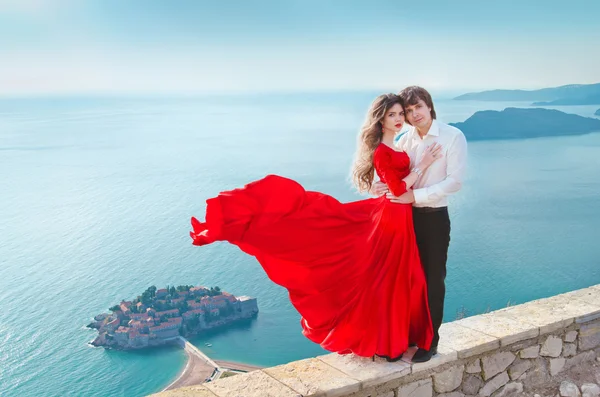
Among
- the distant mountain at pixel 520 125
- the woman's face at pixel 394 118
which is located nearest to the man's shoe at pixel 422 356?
the woman's face at pixel 394 118

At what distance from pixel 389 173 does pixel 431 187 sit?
0.16 meters

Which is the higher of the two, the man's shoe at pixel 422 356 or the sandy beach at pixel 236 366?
the man's shoe at pixel 422 356

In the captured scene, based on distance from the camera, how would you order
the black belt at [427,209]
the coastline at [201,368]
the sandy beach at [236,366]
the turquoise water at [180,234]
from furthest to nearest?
the turquoise water at [180,234] < the sandy beach at [236,366] < the coastline at [201,368] < the black belt at [427,209]

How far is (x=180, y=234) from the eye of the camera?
118ft

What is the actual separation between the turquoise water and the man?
14.1 meters

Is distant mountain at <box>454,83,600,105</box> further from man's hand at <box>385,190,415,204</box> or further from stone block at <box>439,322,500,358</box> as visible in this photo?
man's hand at <box>385,190,415,204</box>

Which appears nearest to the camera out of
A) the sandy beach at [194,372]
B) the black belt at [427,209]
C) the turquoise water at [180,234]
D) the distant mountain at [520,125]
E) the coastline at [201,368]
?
the black belt at [427,209]

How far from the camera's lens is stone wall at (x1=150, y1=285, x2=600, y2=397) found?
7.00 feet

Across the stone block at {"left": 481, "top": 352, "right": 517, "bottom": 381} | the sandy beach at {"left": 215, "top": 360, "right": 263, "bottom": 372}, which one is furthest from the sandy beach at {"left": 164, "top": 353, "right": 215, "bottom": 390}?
the stone block at {"left": 481, "top": 352, "right": 517, "bottom": 381}

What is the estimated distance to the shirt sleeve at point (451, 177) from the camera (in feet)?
6.97

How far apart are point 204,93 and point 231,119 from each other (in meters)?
37.2

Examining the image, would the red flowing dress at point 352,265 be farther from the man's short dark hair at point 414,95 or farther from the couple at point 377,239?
the man's short dark hair at point 414,95

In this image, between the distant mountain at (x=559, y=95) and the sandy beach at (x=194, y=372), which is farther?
the distant mountain at (x=559, y=95)

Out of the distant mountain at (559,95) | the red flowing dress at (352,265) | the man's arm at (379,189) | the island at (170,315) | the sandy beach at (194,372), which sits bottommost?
the sandy beach at (194,372)
